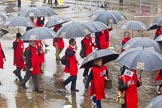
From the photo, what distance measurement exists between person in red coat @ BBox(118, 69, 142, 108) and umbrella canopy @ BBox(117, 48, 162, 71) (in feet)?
1.03

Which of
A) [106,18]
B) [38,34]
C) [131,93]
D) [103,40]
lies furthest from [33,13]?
[131,93]

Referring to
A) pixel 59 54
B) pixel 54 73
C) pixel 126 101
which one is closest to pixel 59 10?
pixel 59 54

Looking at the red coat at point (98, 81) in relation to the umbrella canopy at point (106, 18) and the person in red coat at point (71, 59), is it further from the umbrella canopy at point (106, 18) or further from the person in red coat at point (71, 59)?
the umbrella canopy at point (106, 18)

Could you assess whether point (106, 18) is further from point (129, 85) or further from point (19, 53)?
point (129, 85)

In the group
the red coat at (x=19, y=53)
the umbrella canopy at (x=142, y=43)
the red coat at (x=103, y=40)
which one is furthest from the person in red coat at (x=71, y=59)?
the red coat at (x=103, y=40)

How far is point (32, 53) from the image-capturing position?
998cm

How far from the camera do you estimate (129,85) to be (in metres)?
7.58

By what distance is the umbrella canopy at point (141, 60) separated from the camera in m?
7.29

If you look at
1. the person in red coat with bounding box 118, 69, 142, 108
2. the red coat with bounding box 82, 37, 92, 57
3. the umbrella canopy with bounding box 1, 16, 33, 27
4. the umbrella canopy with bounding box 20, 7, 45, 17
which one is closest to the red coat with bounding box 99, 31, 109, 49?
the red coat with bounding box 82, 37, 92, 57

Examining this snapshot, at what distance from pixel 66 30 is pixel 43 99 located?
6.86 ft

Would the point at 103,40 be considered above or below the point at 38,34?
below

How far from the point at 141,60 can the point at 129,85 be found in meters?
0.62

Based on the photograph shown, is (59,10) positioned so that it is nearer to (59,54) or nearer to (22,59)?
(59,54)

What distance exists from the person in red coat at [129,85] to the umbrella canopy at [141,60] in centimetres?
31
